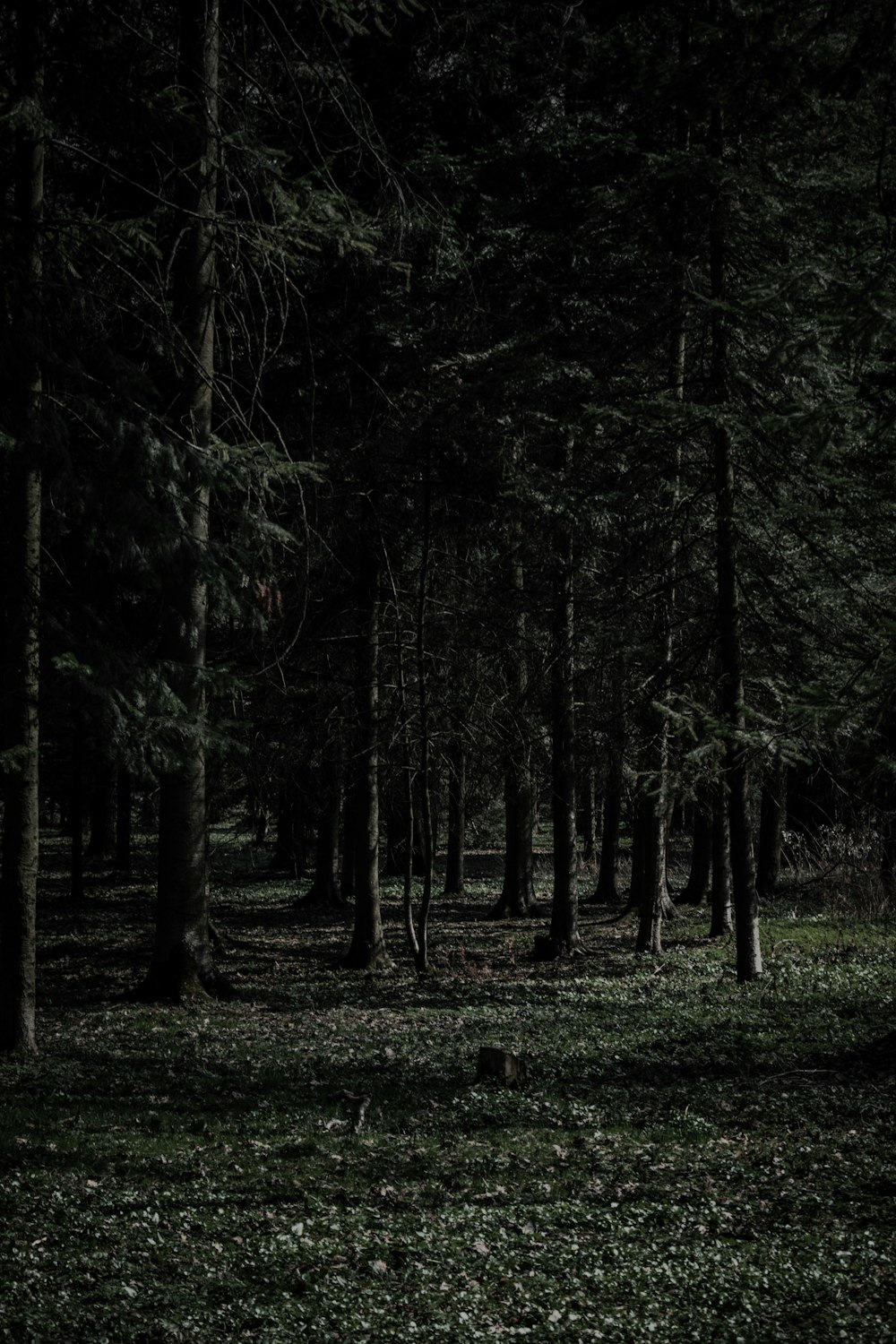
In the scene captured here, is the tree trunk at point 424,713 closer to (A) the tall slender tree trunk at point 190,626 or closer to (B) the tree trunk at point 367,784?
(B) the tree trunk at point 367,784

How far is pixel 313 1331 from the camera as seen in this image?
5270 millimetres

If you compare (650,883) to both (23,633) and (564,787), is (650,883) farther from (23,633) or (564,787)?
(23,633)

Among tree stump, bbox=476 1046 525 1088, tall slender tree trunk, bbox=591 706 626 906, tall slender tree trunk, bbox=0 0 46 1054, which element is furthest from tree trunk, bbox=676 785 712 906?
tall slender tree trunk, bbox=0 0 46 1054

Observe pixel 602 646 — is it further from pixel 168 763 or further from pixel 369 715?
pixel 168 763

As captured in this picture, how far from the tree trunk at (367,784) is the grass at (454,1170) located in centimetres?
320

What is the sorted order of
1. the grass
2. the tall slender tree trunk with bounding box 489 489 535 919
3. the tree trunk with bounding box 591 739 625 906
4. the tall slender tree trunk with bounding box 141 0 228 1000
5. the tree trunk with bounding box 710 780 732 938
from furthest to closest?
the tree trunk with bounding box 591 739 625 906
the tall slender tree trunk with bounding box 489 489 535 919
the tree trunk with bounding box 710 780 732 938
the tall slender tree trunk with bounding box 141 0 228 1000
the grass

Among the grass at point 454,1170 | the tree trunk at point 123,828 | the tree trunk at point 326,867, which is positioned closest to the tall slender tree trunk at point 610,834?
the tree trunk at point 326,867

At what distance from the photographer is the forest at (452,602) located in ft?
23.1

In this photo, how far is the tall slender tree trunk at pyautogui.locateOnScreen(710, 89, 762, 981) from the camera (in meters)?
14.8

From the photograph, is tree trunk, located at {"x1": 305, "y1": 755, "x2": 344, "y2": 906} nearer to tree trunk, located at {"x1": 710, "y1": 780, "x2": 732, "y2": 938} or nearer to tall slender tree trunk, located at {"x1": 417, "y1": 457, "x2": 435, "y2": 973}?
tall slender tree trunk, located at {"x1": 417, "y1": 457, "x2": 435, "y2": 973}

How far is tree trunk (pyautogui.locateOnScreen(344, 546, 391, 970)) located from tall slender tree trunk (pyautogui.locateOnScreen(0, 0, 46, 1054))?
721 centimetres

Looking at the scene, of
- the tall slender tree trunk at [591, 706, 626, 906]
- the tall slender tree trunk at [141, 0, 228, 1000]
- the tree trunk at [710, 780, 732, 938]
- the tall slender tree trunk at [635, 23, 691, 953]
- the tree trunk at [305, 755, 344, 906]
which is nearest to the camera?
the tall slender tree trunk at [141, 0, 228, 1000]

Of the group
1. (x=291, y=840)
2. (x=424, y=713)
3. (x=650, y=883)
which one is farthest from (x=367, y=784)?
(x=291, y=840)

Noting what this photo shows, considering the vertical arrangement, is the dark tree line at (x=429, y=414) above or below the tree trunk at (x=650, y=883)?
above
